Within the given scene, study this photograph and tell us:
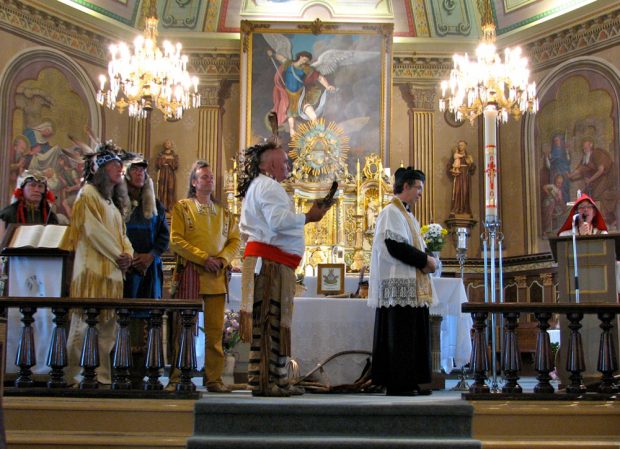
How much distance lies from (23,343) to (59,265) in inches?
28.1

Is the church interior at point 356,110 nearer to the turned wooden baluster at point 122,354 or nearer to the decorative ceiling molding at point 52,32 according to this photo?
the decorative ceiling molding at point 52,32

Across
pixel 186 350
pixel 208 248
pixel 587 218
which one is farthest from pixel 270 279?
pixel 587 218

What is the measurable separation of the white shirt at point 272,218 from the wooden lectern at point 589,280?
1907 mm

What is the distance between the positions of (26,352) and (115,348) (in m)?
0.54

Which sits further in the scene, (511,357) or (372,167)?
(372,167)

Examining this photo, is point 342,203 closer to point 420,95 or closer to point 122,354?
point 420,95

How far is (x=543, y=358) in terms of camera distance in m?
5.26

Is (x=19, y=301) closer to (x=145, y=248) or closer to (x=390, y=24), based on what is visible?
(x=145, y=248)

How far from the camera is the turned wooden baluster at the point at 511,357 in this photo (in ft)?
17.2

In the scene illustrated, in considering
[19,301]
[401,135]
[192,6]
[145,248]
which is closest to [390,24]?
[401,135]

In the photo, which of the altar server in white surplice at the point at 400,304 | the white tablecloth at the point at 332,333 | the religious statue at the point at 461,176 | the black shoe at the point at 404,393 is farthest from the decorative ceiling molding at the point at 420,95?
the black shoe at the point at 404,393

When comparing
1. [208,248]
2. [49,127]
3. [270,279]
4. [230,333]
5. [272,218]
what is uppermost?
[49,127]

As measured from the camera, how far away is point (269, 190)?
5566 millimetres

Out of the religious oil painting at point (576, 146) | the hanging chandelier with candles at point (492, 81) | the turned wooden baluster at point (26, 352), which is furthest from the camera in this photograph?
the religious oil painting at point (576, 146)
